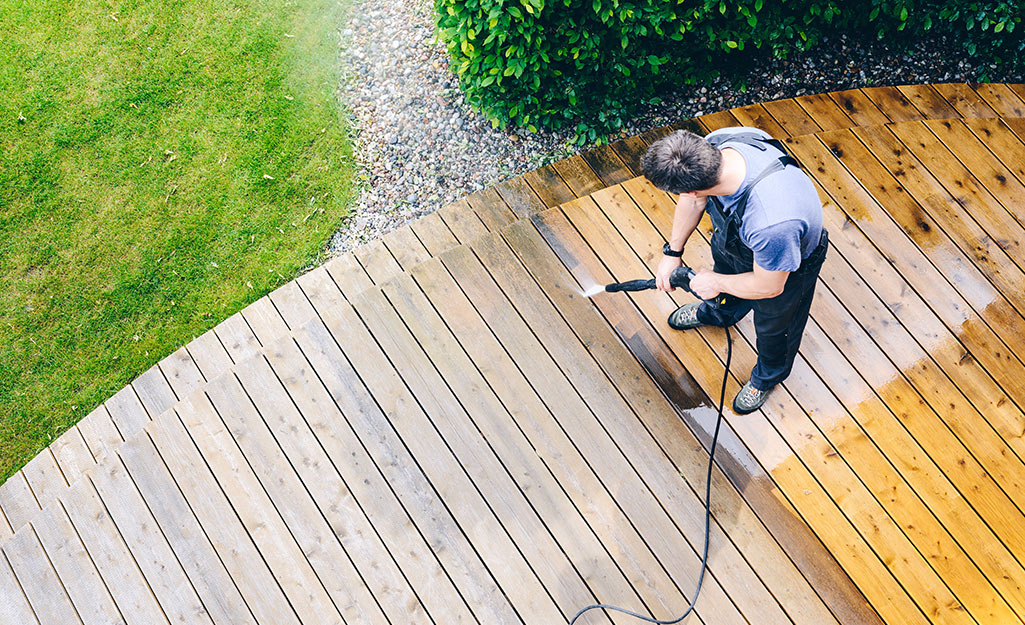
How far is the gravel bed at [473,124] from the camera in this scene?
4062mm

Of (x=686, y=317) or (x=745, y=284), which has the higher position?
(x=745, y=284)

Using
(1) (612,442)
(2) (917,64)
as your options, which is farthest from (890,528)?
(2) (917,64)

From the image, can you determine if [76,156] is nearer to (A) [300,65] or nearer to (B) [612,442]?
(A) [300,65]

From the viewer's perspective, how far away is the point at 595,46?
3543 mm

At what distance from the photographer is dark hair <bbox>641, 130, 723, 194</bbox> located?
7.07 feet

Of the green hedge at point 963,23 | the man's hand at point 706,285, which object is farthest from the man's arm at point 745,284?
the green hedge at point 963,23

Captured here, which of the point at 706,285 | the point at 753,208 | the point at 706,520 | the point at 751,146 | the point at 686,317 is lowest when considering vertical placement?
the point at 706,520

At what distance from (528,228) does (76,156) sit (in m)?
3.11

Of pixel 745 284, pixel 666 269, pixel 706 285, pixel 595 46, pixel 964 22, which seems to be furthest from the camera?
pixel 964 22

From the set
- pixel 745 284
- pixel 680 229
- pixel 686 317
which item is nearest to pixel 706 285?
pixel 745 284

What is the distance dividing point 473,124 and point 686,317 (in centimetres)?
191

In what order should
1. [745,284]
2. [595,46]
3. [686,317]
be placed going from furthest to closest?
1. [595,46]
2. [686,317]
3. [745,284]

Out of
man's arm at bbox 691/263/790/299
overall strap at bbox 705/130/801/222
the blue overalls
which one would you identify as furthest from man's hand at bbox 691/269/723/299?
overall strap at bbox 705/130/801/222

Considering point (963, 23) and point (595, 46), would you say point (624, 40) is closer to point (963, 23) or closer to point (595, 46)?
point (595, 46)
